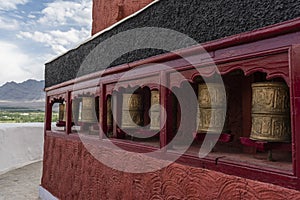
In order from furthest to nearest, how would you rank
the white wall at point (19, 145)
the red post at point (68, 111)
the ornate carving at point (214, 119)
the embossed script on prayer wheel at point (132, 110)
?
the white wall at point (19, 145) → the red post at point (68, 111) → the embossed script on prayer wheel at point (132, 110) → the ornate carving at point (214, 119)

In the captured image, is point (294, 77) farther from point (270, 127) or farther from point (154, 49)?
point (154, 49)

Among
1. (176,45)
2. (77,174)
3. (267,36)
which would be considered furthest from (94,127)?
(267,36)

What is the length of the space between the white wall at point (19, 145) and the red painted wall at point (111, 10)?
176 inches

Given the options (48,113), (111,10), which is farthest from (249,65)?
(48,113)

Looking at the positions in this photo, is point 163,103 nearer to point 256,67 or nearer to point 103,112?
point 256,67

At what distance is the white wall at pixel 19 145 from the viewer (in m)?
7.39

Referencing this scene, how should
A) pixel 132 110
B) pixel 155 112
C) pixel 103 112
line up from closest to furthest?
pixel 155 112 → pixel 132 110 → pixel 103 112

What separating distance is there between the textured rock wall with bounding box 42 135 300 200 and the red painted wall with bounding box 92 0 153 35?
1.79m

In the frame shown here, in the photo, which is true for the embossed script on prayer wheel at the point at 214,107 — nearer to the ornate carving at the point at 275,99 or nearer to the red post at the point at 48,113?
the ornate carving at the point at 275,99

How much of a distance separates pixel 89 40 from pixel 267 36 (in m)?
2.33

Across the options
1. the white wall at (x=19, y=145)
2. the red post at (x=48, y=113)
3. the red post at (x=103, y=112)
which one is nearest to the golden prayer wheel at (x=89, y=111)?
the red post at (x=103, y=112)

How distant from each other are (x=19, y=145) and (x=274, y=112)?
778 centimetres

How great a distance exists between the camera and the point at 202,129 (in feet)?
6.24

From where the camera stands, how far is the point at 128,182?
2.46 meters
